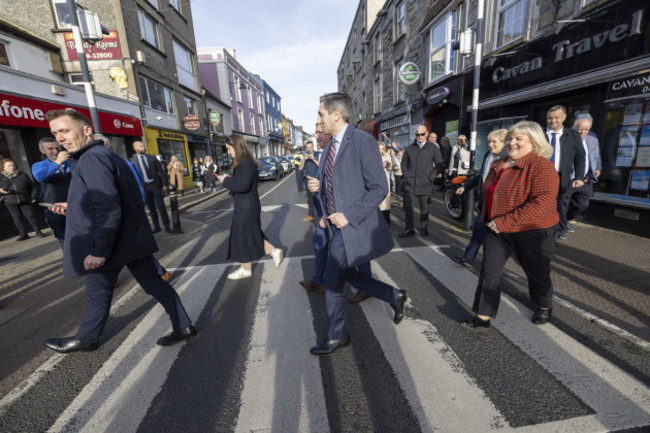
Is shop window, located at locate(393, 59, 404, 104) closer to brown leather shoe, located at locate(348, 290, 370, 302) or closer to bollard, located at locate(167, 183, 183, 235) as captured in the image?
bollard, located at locate(167, 183, 183, 235)

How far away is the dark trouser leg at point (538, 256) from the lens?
7.77 feet

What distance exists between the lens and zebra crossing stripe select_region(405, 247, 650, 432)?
64.4 inches

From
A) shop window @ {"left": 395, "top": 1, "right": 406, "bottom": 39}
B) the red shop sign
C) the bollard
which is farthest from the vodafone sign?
shop window @ {"left": 395, "top": 1, "right": 406, "bottom": 39}

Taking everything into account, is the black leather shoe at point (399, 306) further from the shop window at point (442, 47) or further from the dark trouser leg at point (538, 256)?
the shop window at point (442, 47)

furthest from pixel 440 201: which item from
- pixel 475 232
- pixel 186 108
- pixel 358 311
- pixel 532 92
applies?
pixel 186 108

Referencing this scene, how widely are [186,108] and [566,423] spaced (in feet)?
66.5

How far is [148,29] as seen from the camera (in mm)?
14141

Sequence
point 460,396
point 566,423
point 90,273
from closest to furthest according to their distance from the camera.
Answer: point 566,423 → point 460,396 → point 90,273

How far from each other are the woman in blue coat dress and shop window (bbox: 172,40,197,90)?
16.9m

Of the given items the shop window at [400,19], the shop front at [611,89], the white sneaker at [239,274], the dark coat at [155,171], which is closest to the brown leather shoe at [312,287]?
the white sneaker at [239,274]

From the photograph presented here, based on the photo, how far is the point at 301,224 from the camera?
23.1ft

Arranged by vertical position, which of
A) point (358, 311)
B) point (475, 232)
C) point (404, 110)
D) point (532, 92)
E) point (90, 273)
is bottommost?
point (358, 311)

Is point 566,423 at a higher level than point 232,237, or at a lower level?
lower

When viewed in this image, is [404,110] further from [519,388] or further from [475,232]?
[519,388]
